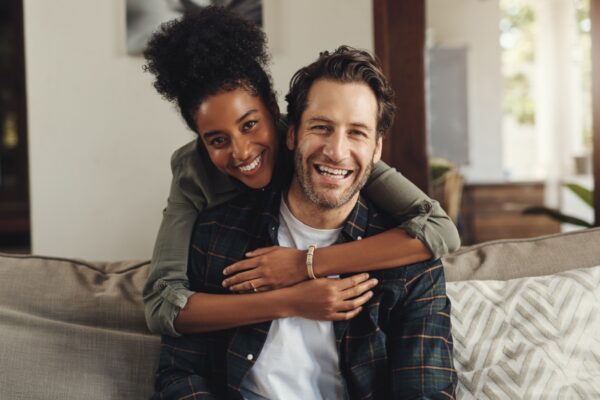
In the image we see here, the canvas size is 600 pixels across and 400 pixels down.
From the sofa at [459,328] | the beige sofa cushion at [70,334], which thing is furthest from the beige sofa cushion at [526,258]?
the beige sofa cushion at [70,334]

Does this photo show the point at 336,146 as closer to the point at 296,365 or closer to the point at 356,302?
the point at 356,302

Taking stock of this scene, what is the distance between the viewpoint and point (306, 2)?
242 centimetres

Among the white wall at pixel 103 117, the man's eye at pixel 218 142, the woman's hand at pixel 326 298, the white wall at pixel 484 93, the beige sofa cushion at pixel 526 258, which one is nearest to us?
the woman's hand at pixel 326 298

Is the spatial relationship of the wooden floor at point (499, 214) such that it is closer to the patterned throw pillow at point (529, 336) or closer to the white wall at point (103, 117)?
the white wall at point (103, 117)

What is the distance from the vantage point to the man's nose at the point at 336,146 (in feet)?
4.43

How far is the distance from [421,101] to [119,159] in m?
1.10

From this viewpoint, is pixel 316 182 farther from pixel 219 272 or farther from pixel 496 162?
pixel 496 162

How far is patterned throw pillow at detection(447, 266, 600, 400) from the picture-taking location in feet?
4.52

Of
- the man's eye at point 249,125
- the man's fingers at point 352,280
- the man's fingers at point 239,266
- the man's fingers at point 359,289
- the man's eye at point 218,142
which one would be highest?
the man's eye at point 249,125

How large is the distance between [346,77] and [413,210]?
1.04ft

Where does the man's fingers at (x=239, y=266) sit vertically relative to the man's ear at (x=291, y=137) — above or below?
below

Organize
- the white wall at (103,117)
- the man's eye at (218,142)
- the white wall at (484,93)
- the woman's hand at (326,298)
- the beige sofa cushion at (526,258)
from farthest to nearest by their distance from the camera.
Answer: the white wall at (484,93) → the white wall at (103,117) → the beige sofa cushion at (526,258) → the man's eye at (218,142) → the woman's hand at (326,298)

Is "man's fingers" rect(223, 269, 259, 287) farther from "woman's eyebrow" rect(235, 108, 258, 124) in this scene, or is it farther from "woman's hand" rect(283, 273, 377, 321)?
"woman's eyebrow" rect(235, 108, 258, 124)

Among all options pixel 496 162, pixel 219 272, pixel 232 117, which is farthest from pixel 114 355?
pixel 496 162
